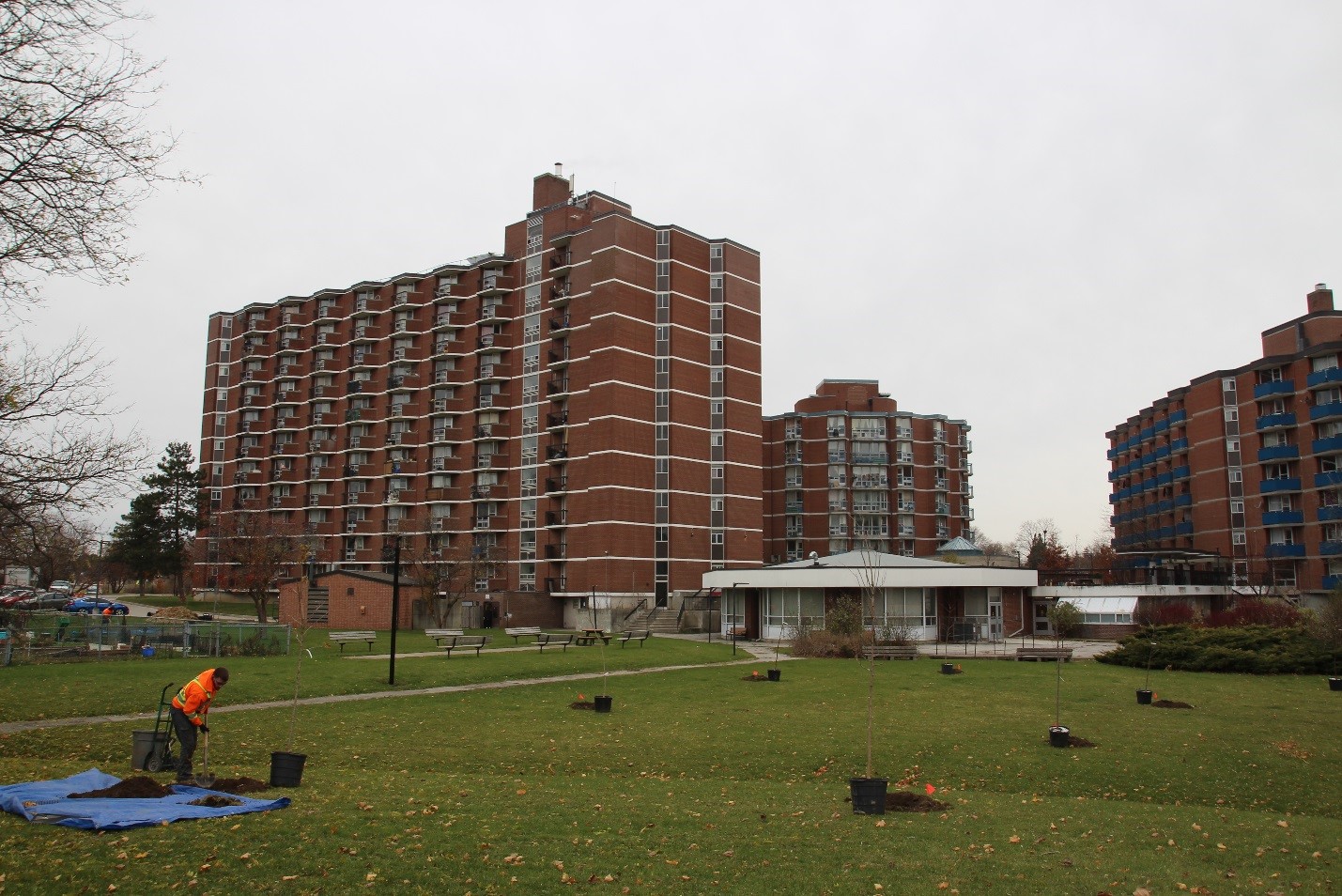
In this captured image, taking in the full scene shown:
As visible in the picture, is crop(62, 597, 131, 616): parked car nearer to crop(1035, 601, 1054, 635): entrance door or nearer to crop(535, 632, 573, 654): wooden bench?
crop(535, 632, 573, 654): wooden bench

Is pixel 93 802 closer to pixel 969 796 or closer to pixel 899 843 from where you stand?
pixel 899 843

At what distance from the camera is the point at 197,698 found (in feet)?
45.0

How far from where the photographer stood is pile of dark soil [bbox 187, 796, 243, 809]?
1105cm

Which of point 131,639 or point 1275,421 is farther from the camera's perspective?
point 1275,421

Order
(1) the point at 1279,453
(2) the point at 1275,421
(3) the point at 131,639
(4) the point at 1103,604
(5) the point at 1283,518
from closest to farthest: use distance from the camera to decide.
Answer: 1. (3) the point at 131,639
2. (4) the point at 1103,604
3. (5) the point at 1283,518
4. (1) the point at 1279,453
5. (2) the point at 1275,421

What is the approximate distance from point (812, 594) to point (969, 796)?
4070 cm

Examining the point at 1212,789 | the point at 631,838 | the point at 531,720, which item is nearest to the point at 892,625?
the point at 531,720

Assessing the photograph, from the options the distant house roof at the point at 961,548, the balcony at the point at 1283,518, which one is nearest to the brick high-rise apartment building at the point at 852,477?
the distant house roof at the point at 961,548

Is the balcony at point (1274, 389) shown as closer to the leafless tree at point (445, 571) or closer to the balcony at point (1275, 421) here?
the balcony at point (1275, 421)

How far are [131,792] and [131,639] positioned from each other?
28290 mm

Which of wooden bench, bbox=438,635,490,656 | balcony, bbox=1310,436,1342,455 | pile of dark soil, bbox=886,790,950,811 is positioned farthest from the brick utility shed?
balcony, bbox=1310,436,1342,455

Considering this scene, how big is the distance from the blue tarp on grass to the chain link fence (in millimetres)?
25067

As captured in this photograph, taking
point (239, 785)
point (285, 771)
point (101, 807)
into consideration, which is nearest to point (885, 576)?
point (285, 771)

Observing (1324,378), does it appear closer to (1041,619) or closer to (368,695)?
(1041,619)
